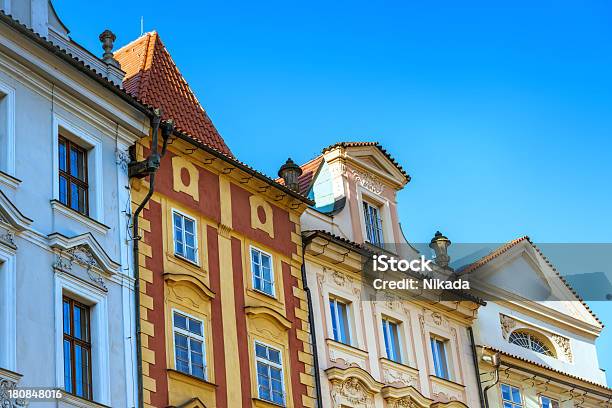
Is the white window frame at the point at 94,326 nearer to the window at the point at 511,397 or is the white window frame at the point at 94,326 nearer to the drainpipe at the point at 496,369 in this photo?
the drainpipe at the point at 496,369

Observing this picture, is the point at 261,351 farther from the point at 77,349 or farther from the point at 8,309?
the point at 8,309

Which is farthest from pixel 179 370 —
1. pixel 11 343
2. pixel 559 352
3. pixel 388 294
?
pixel 559 352

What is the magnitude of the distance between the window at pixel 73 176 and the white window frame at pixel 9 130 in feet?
4.84

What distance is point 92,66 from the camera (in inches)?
1117

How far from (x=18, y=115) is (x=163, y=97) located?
298 inches

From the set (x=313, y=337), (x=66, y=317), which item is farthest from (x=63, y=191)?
(x=313, y=337)

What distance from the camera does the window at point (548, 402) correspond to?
39594mm

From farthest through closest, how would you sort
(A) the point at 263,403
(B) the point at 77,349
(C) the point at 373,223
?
(C) the point at 373,223, (A) the point at 263,403, (B) the point at 77,349

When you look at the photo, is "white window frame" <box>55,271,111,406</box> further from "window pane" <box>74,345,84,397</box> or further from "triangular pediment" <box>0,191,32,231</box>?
"triangular pediment" <box>0,191,32,231</box>

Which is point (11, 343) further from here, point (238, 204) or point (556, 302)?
point (556, 302)

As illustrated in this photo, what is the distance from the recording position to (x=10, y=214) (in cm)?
2400

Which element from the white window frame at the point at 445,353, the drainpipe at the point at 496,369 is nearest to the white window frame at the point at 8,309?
the white window frame at the point at 445,353

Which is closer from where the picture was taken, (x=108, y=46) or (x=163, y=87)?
(x=108, y=46)

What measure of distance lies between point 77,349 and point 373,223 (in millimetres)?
14066
